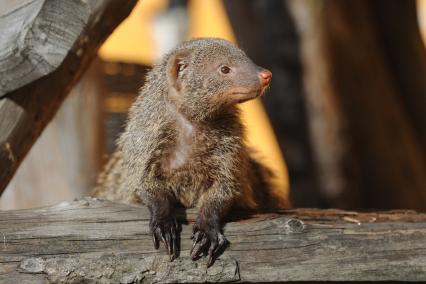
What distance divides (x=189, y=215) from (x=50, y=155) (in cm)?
173

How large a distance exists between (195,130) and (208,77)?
22 centimetres

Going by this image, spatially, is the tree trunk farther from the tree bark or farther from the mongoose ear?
the mongoose ear

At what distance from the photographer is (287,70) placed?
593cm

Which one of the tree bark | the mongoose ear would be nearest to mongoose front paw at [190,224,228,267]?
the mongoose ear

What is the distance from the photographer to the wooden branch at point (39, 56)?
2.87 m

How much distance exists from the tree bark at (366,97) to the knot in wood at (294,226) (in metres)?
2.85

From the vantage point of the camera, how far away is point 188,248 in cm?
282

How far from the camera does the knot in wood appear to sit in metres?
2.87

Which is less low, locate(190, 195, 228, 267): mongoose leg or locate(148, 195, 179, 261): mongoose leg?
locate(148, 195, 179, 261): mongoose leg

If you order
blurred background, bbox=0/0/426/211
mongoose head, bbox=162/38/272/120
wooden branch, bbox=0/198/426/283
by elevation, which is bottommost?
blurred background, bbox=0/0/426/211

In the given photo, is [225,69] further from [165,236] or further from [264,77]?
[165,236]

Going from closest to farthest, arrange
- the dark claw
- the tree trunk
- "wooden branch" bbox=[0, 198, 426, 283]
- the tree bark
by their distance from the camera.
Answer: "wooden branch" bbox=[0, 198, 426, 283]
the dark claw
the tree bark
the tree trunk

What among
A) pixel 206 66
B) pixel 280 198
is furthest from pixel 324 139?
pixel 206 66

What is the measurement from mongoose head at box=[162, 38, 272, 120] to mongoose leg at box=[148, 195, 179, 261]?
0.52 m
